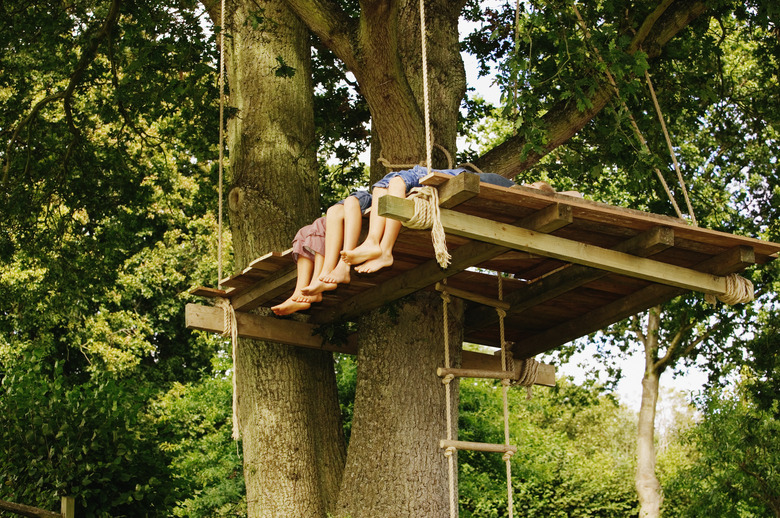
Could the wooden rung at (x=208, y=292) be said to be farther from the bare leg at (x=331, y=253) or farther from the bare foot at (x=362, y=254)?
the bare foot at (x=362, y=254)

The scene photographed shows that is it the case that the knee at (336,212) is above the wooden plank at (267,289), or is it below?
above

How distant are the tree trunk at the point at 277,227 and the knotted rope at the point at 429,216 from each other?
2.22 metres

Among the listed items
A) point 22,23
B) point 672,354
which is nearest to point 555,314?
point 22,23

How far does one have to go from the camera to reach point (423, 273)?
15.4ft

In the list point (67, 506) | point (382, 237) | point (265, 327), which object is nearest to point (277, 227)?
point (265, 327)

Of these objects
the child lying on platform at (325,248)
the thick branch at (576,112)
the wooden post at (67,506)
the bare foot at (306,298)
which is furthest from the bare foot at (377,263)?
the wooden post at (67,506)

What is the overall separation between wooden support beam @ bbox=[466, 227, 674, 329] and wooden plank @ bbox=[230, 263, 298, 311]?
1235 mm

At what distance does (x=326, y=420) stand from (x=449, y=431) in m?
1.05

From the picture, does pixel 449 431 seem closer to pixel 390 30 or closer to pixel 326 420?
pixel 326 420

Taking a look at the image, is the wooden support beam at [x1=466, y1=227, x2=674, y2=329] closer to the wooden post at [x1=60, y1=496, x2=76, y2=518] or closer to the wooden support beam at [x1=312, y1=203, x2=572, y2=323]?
the wooden support beam at [x1=312, y1=203, x2=572, y2=323]

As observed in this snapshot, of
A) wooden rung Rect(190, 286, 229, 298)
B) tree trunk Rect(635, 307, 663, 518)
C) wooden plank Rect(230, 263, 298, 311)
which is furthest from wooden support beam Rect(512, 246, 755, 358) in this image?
tree trunk Rect(635, 307, 663, 518)

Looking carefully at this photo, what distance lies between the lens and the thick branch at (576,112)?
5.86 metres

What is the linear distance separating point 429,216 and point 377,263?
514 mm

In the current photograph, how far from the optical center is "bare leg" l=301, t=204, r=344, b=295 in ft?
14.8
